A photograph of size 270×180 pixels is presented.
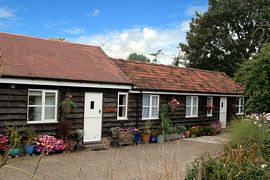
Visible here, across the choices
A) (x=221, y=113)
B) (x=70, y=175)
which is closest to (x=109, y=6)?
(x=70, y=175)

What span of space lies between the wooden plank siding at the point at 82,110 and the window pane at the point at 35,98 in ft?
0.84

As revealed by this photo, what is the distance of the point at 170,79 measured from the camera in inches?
811

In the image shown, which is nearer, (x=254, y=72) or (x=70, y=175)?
(x=70, y=175)

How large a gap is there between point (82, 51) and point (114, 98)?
127 inches

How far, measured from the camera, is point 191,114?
70.4 ft

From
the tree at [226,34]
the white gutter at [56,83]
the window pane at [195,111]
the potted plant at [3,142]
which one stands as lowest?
the potted plant at [3,142]

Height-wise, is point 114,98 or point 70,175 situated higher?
point 114,98

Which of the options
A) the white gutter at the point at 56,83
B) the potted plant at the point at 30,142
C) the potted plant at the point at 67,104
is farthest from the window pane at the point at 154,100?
the potted plant at the point at 30,142

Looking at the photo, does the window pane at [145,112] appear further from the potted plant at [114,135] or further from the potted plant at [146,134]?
the potted plant at [114,135]

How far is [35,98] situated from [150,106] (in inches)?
265

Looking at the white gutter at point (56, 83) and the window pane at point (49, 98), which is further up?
the white gutter at point (56, 83)

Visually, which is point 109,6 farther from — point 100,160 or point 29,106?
point 100,160

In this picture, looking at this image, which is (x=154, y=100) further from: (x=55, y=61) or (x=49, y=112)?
(x=49, y=112)

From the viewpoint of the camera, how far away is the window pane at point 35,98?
43.4 ft
